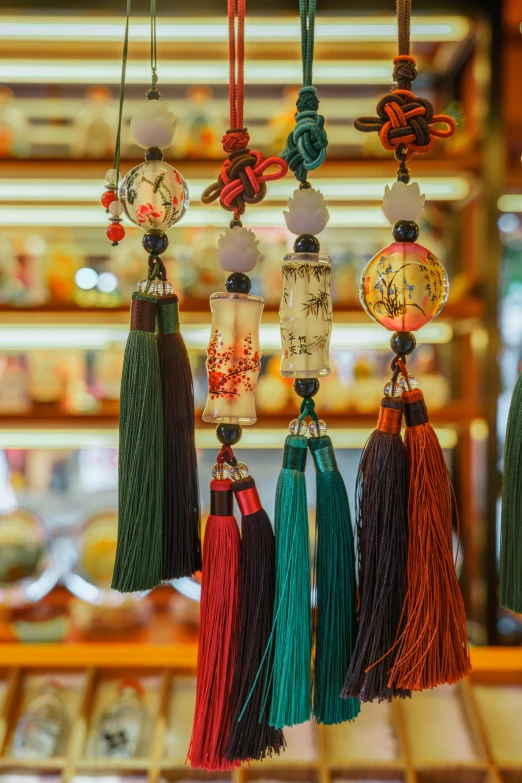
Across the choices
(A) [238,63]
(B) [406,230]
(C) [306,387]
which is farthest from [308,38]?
(C) [306,387]

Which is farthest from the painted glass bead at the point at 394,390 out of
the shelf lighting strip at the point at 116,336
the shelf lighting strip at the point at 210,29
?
the shelf lighting strip at the point at 210,29

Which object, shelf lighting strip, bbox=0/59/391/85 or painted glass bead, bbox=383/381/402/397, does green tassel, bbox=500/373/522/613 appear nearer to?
painted glass bead, bbox=383/381/402/397

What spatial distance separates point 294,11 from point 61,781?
1.54m

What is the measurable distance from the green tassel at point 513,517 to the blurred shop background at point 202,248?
101 centimetres

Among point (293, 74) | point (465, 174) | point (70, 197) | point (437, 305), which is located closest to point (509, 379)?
point (465, 174)

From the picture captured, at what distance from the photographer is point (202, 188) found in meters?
1.64

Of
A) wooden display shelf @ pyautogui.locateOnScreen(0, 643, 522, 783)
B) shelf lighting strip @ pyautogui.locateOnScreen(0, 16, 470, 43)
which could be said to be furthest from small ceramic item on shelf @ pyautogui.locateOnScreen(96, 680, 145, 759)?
shelf lighting strip @ pyautogui.locateOnScreen(0, 16, 470, 43)

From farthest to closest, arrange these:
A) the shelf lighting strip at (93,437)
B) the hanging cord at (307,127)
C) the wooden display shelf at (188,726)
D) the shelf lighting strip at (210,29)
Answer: the shelf lighting strip at (93,437)
the shelf lighting strip at (210,29)
the wooden display shelf at (188,726)
the hanging cord at (307,127)

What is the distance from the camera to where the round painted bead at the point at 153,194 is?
524mm

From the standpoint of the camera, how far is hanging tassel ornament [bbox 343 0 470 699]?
0.48 metres

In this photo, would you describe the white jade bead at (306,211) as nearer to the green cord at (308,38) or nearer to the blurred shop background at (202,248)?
the green cord at (308,38)

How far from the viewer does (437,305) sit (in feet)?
1.66

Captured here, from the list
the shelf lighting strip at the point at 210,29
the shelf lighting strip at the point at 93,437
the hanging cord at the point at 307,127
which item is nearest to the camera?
the hanging cord at the point at 307,127

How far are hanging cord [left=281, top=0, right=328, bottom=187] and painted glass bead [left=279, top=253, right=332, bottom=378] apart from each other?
2.4 inches
